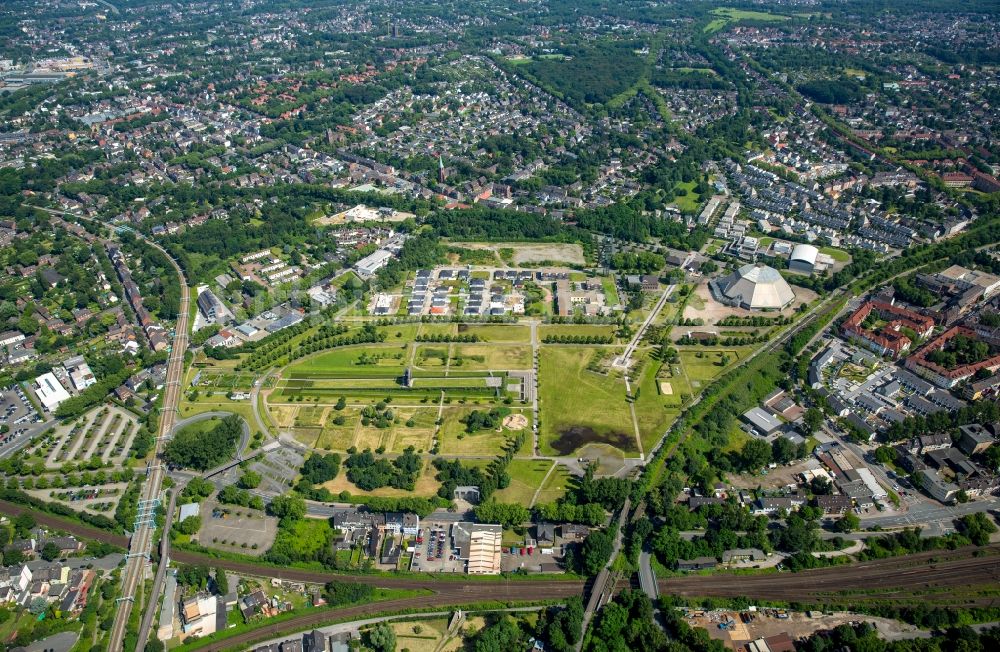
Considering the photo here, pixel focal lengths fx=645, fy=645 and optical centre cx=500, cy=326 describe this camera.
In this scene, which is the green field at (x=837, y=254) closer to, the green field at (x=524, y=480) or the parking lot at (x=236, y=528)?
the green field at (x=524, y=480)

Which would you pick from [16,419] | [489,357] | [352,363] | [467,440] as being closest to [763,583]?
[467,440]

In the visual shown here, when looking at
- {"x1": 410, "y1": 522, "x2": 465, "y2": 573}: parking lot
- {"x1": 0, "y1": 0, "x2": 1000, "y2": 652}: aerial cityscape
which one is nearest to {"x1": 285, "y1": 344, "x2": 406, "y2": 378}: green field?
{"x1": 0, "y1": 0, "x2": 1000, "y2": 652}: aerial cityscape

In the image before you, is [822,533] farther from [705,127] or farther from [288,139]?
[288,139]

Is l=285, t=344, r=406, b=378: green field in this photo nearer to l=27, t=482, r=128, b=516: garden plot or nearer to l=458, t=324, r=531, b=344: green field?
l=458, t=324, r=531, b=344: green field

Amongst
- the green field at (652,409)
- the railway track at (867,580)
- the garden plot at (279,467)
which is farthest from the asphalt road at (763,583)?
the green field at (652,409)

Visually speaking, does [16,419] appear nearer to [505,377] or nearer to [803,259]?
[505,377]

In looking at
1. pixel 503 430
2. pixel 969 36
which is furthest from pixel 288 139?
pixel 969 36
